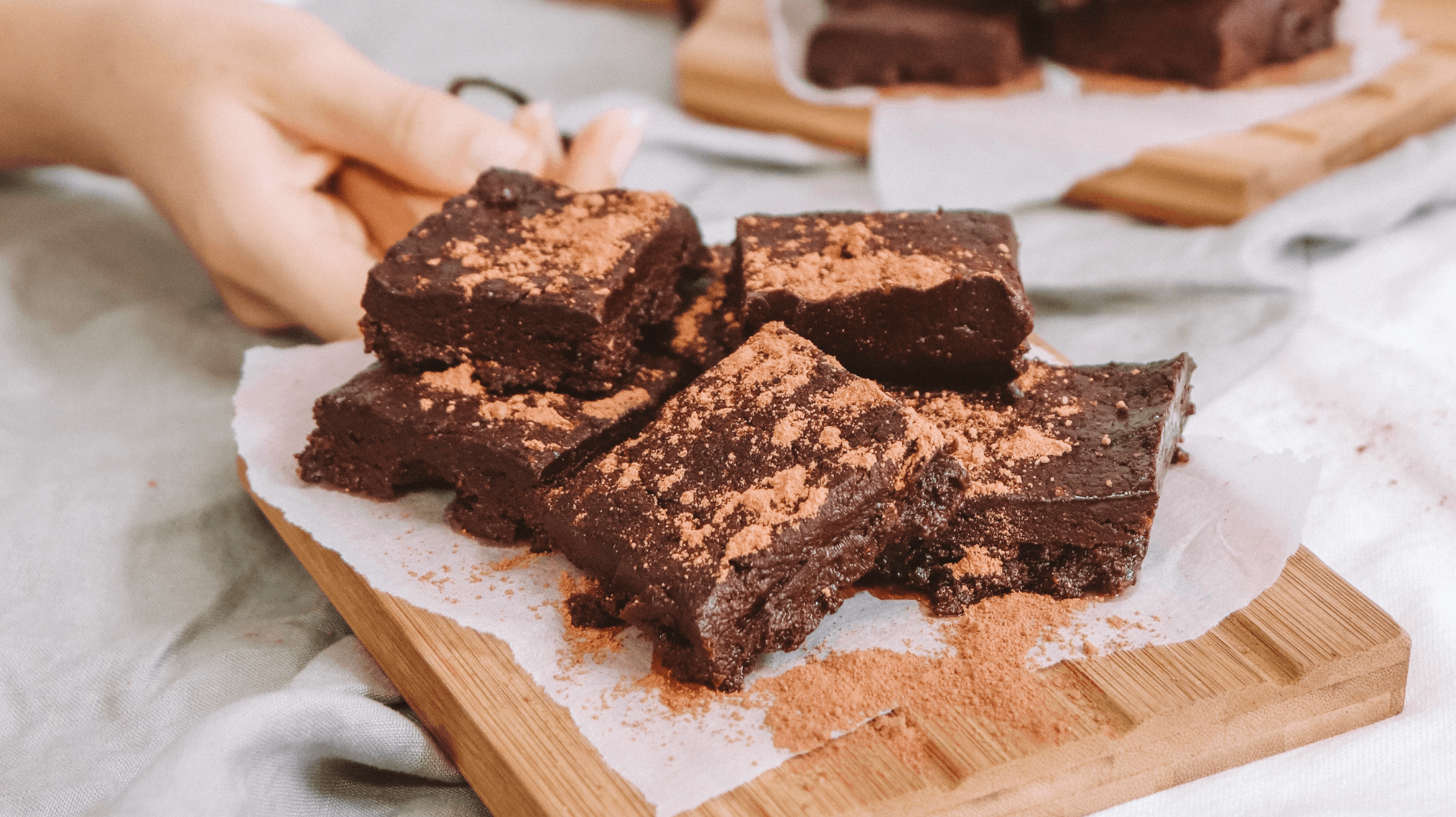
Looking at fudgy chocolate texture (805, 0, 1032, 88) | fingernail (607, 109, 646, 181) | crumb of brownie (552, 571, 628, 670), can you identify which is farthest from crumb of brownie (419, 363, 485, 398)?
fudgy chocolate texture (805, 0, 1032, 88)

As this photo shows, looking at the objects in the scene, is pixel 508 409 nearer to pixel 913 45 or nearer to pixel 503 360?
pixel 503 360

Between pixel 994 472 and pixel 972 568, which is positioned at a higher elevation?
pixel 994 472

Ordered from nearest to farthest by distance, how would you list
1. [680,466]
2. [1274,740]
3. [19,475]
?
[1274,740] → [680,466] → [19,475]

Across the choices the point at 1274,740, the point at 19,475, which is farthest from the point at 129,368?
the point at 1274,740

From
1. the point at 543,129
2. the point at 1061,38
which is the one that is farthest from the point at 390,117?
the point at 1061,38

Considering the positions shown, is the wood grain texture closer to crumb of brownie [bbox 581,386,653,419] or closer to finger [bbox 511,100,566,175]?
finger [bbox 511,100,566,175]

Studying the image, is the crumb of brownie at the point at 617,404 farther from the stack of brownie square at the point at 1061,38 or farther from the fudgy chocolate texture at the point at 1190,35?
the fudgy chocolate texture at the point at 1190,35

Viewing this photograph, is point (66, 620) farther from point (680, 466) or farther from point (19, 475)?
point (680, 466)
